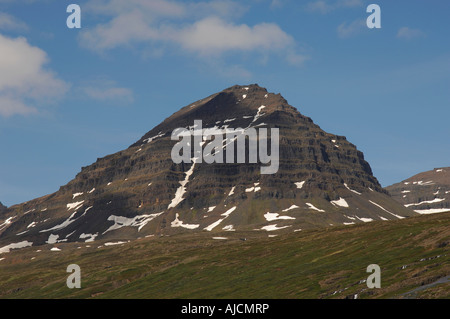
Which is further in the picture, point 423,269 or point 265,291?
point 265,291
